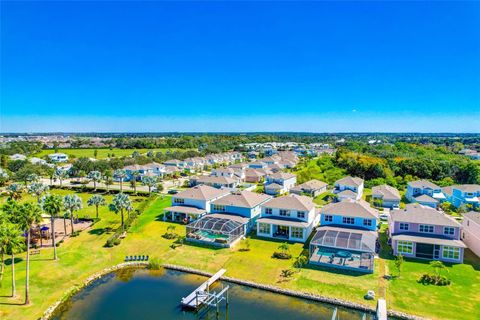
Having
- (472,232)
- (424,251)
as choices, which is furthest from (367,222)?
(472,232)

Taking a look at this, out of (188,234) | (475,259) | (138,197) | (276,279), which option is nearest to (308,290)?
(276,279)

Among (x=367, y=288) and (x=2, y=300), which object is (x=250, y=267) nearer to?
(x=367, y=288)

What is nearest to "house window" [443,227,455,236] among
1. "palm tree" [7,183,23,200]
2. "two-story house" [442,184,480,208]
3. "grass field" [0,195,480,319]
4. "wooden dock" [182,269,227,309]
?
"grass field" [0,195,480,319]

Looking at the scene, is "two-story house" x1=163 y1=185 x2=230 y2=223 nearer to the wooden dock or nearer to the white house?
the wooden dock

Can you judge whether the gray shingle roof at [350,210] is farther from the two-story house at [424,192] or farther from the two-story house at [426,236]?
the two-story house at [424,192]

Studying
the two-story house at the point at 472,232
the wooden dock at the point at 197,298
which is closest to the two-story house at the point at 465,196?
the two-story house at the point at 472,232
